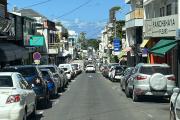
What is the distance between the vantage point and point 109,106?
21719mm

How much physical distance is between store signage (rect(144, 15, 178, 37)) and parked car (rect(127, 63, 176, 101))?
12.3 meters

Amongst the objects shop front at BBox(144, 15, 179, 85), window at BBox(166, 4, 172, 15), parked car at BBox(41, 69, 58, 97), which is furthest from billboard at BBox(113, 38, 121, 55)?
parked car at BBox(41, 69, 58, 97)

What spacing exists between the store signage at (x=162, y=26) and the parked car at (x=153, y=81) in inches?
486

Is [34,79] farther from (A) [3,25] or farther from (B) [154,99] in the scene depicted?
(A) [3,25]

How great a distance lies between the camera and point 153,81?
2320cm

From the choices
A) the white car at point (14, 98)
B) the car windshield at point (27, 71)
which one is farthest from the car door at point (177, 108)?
the car windshield at point (27, 71)

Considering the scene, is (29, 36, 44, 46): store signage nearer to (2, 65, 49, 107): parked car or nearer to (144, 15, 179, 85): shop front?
(144, 15, 179, 85): shop front

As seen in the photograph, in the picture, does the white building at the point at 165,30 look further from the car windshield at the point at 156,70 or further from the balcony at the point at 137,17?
the car windshield at the point at 156,70

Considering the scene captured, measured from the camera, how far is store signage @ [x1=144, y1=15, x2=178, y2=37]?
119ft

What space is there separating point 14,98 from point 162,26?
2695 cm

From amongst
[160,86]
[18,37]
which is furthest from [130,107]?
[18,37]

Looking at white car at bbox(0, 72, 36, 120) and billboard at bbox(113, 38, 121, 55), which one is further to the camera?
billboard at bbox(113, 38, 121, 55)

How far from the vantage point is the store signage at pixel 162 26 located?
36134mm

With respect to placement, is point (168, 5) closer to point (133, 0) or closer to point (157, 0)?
point (157, 0)
